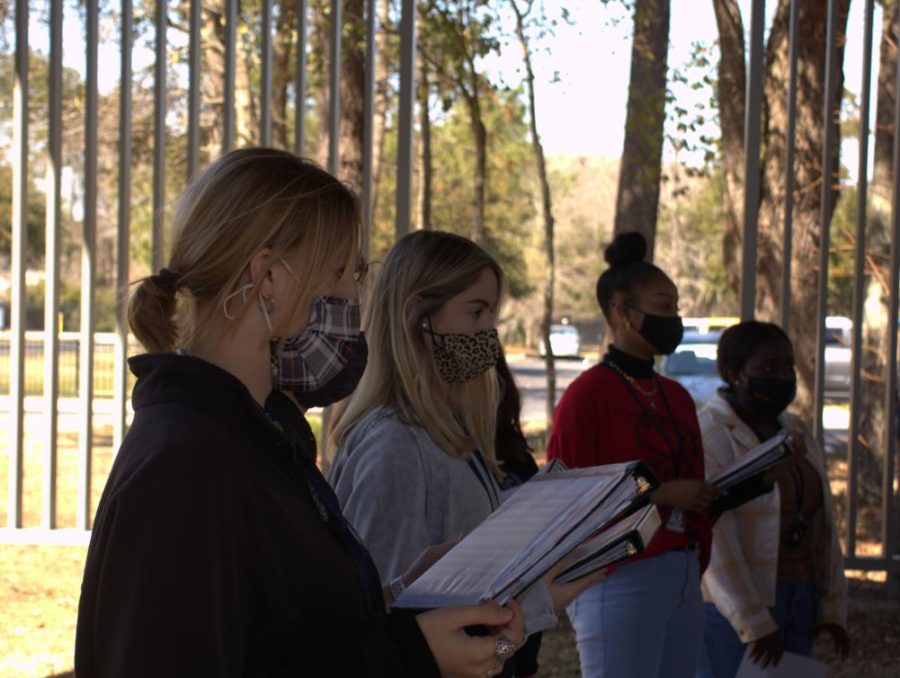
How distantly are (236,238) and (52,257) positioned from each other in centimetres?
512

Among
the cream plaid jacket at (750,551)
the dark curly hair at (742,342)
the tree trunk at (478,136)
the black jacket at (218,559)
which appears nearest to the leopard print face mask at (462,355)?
the black jacket at (218,559)

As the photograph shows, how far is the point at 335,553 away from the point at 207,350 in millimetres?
342

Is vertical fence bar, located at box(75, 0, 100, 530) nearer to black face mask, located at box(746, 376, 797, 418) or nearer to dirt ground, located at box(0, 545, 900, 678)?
dirt ground, located at box(0, 545, 900, 678)

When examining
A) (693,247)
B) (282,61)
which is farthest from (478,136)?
(693,247)

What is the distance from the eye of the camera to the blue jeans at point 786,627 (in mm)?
4188

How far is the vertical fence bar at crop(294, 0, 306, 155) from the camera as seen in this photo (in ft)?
20.1

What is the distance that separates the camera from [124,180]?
251 inches

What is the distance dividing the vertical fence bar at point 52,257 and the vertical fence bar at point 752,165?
3393mm

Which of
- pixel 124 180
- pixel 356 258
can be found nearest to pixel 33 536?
pixel 124 180

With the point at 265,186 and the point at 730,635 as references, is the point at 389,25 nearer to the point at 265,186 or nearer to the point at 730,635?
the point at 730,635

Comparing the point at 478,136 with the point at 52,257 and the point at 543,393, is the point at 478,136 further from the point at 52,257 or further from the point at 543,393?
the point at 543,393

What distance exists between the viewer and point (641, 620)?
146 inches

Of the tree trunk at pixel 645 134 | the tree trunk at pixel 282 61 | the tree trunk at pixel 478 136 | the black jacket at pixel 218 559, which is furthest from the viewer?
the tree trunk at pixel 478 136

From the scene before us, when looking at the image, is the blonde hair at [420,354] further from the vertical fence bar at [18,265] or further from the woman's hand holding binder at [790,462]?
the vertical fence bar at [18,265]
